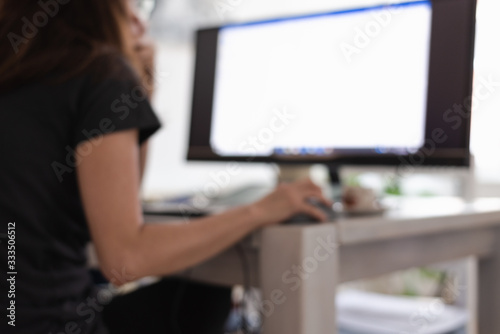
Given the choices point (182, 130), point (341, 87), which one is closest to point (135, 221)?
point (341, 87)

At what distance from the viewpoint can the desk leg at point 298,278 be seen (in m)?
0.73

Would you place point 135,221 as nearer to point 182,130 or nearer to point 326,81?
point 326,81

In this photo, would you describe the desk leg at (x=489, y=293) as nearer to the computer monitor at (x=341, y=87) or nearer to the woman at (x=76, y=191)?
the computer monitor at (x=341, y=87)

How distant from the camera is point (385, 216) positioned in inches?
34.8

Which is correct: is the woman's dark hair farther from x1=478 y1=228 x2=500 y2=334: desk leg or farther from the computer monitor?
x1=478 y1=228 x2=500 y2=334: desk leg

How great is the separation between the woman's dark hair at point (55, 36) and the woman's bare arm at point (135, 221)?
0.14m

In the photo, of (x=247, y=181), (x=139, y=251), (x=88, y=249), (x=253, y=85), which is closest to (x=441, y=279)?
(x=247, y=181)

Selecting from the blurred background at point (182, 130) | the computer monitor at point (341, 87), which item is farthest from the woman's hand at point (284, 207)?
the blurred background at point (182, 130)

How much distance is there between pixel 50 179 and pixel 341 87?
0.60 meters

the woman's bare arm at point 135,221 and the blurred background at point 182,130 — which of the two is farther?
the blurred background at point 182,130

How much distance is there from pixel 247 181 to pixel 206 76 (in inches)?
69.8

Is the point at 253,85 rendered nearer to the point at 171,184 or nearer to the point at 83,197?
the point at 83,197

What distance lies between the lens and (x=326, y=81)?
3.69 ft

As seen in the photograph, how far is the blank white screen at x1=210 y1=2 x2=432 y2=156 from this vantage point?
3.39 feet
